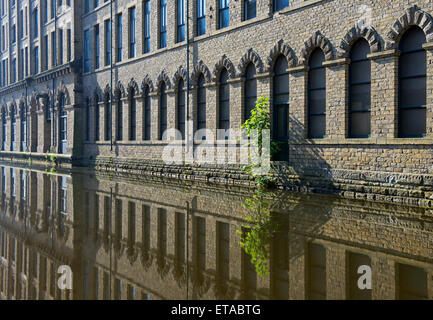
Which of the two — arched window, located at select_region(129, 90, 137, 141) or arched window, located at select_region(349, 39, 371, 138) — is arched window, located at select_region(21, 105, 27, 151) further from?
arched window, located at select_region(349, 39, 371, 138)

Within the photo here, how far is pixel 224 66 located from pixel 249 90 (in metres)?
1.73

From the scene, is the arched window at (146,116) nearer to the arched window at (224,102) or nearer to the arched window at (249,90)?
the arched window at (224,102)

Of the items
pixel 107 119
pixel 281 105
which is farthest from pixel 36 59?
pixel 281 105

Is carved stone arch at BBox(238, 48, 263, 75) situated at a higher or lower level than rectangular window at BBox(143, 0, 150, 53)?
lower

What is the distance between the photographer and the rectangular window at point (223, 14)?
18.1 m

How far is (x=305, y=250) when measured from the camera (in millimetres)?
6660

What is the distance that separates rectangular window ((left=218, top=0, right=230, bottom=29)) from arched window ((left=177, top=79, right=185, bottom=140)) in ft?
11.8

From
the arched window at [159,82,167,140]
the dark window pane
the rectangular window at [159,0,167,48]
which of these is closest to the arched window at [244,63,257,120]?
the dark window pane

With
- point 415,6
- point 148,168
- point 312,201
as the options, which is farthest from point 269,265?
point 148,168

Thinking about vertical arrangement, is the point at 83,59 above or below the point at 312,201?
above

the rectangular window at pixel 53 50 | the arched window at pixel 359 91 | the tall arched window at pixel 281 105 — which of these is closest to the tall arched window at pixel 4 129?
the rectangular window at pixel 53 50

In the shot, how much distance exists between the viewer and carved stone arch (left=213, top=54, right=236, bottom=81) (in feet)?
57.0
